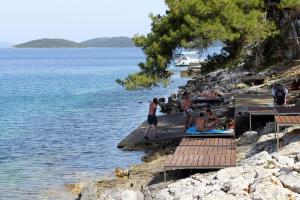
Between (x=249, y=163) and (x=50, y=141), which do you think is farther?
(x=50, y=141)

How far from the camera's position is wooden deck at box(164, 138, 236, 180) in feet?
49.2

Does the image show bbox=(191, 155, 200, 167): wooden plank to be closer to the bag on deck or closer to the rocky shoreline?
the rocky shoreline

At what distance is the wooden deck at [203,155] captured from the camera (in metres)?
15.0

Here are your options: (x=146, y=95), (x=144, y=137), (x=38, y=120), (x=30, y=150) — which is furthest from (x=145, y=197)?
(x=146, y=95)

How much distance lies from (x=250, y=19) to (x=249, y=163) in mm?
8700

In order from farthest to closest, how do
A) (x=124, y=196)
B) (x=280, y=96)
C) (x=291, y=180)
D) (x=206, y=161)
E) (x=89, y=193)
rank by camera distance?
(x=280, y=96), (x=89, y=193), (x=206, y=161), (x=124, y=196), (x=291, y=180)

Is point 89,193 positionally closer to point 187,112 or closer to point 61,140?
point 187,112

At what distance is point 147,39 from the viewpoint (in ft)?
74.3

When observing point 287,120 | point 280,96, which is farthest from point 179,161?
point 280,96

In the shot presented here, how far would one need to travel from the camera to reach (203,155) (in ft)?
53.0

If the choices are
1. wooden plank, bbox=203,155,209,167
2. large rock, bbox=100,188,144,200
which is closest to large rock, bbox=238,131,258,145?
wooden plank, bbox=203,155,209,167

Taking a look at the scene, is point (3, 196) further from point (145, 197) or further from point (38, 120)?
point (38, 120)

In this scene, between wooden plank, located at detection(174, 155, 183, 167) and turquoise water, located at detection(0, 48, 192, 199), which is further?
turquoise water, located at detection(0, 48, 192, 199)

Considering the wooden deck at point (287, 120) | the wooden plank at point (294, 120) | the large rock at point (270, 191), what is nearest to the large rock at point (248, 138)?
the wooden deck at point (287, 120)
